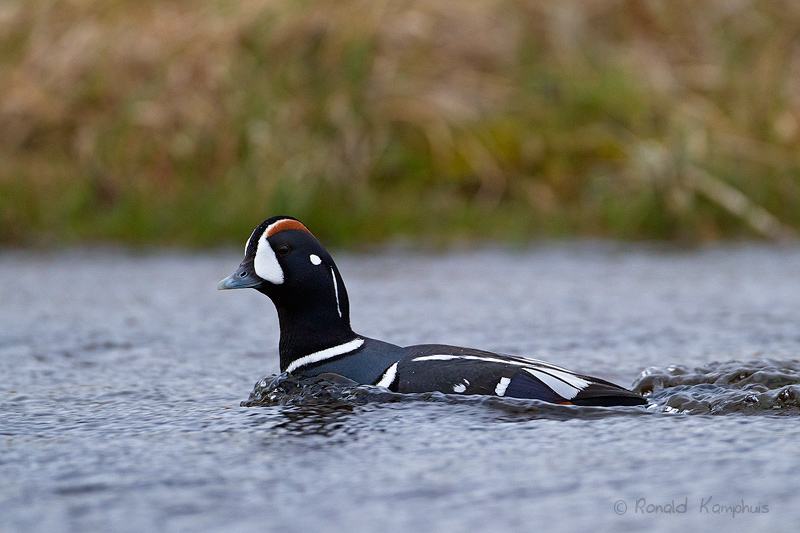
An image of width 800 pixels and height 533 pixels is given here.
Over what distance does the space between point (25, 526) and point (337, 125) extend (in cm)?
851

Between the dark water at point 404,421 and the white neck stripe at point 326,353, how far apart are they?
5.4 inches

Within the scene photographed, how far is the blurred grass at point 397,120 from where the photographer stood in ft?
34.1

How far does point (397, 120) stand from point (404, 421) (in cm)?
795

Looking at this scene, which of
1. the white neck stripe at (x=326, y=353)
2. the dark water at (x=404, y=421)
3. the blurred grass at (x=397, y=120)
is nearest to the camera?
the dark water at (x=404, y=421)

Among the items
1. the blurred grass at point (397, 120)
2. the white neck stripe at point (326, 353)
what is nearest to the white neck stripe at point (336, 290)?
the white neck stripe at point (326, 353)

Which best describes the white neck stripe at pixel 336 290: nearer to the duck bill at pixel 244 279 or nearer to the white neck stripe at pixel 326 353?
the white neck stripe at pixel 326 353

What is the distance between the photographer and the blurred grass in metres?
10.4

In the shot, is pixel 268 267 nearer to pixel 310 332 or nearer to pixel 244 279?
pixel 244 279

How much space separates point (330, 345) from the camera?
198 inches

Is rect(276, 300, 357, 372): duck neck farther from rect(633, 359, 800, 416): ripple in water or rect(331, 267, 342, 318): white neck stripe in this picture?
rect(633, 359, 800, 416): ripple in water

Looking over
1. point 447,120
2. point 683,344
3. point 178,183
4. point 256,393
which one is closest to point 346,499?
point 256,393

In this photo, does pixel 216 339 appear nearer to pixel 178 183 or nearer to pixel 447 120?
pixel 178 183

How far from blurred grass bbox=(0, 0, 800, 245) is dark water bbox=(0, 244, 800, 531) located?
6.94ft

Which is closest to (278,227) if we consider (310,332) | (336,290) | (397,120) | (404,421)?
(336,290)
